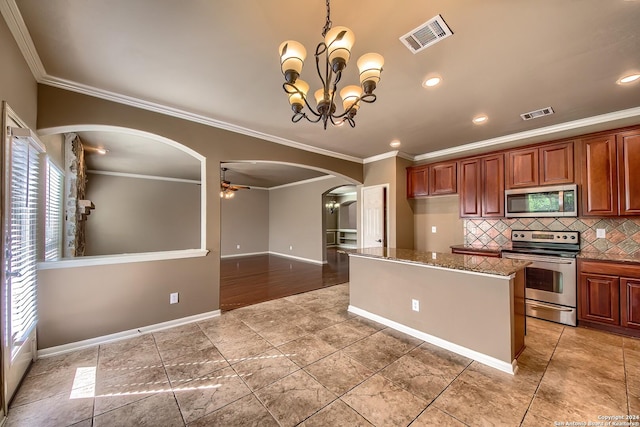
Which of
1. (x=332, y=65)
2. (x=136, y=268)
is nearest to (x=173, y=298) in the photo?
(x=136, y=268)

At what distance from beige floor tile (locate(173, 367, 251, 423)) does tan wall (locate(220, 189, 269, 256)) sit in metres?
6.77

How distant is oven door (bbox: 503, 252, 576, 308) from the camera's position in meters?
3.09

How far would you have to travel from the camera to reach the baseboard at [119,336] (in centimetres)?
247

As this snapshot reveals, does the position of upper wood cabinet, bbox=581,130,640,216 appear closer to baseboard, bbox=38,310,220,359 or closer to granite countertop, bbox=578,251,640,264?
granite countertop, bbox=578,251,640,264

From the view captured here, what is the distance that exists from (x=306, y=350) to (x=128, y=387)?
1509 millimetres

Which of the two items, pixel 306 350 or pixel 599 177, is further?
pixel 599 177

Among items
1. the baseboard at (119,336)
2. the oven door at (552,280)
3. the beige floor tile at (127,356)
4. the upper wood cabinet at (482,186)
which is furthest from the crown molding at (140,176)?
the oven door at (552,280)

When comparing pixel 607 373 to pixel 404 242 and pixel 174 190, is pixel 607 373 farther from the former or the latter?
pixel 174 190

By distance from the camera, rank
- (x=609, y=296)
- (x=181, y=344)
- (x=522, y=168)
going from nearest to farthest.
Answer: (x=181, y=344)
(x=609, y=296)
(x=522, y=168)

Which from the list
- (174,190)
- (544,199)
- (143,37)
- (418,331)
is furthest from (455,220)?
(174,190)

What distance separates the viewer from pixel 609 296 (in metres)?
2.86

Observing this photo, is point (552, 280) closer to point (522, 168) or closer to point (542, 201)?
point (542, 201)

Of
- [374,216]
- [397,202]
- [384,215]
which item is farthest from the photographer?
[374,216]

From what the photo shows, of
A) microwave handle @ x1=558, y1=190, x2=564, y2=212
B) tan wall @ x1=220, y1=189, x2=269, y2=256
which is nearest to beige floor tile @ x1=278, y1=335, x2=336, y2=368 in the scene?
microwave handle @ x1=558, y1=190, x2=564, y2=212
